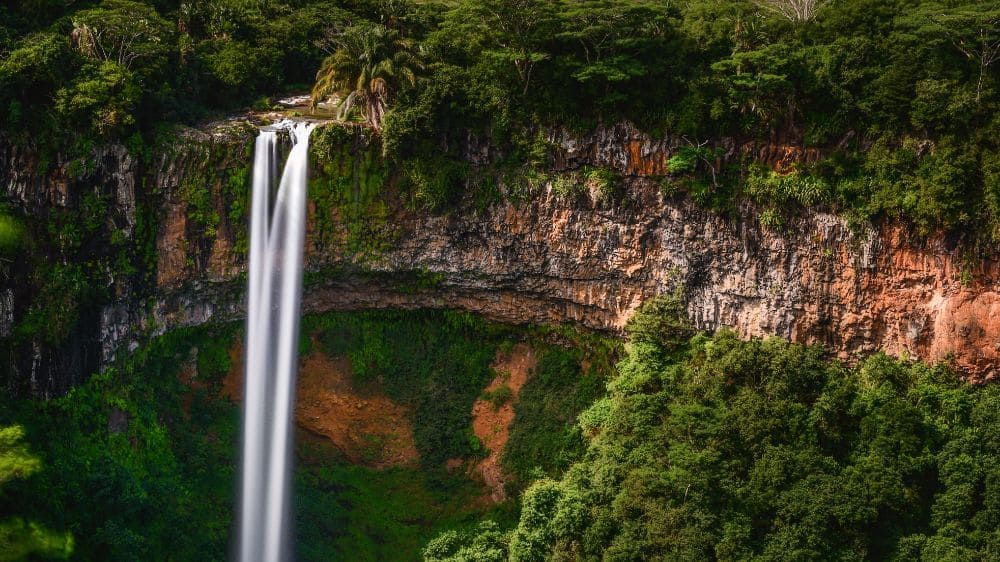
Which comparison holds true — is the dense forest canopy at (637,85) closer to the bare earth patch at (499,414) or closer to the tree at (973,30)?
the tree at (973,30)

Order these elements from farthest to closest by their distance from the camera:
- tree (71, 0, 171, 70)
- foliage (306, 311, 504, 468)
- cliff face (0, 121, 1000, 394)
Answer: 1. foliage (306, 311, 504, 468)
2. tree (71, 0, 171, 70)
3. cliff face (0, 121, 1000, 394)

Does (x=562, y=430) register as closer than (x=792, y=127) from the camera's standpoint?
No

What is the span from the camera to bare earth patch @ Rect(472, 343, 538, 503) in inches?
1249

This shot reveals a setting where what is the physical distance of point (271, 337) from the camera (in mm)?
29641

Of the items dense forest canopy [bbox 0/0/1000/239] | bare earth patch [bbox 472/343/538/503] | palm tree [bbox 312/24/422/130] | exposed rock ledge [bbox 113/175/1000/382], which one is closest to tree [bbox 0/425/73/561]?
exposed rock ledge [bbox 113/175/1000/382]

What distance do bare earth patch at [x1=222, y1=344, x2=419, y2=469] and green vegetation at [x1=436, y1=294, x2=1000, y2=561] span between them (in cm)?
521

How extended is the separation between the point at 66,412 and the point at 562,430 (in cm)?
1422

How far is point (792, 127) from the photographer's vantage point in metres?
27.7

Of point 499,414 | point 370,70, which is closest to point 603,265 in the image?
point 499,414

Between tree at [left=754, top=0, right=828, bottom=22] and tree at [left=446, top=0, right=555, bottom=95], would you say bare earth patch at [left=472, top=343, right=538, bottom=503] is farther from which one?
tree at [left=754, top=0, right=828, bottom=22]

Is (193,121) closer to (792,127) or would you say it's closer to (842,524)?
(792,127)

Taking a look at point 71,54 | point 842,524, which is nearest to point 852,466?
point 842,524

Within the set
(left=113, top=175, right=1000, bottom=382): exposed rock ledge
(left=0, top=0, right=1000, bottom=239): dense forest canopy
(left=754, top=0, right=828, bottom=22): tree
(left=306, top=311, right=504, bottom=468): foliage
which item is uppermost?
(left=754, top=0, right=828, bottom=22): tree

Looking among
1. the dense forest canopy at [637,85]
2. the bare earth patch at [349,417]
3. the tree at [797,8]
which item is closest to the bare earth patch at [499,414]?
the bare earth patch at [349,417]
